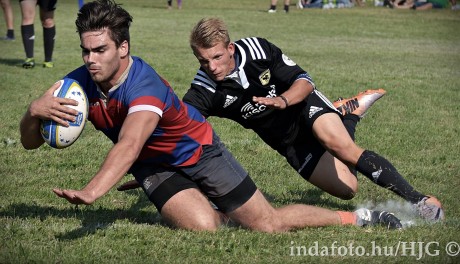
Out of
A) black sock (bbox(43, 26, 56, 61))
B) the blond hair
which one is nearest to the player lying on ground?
the blond hair

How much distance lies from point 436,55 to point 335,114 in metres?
12.7

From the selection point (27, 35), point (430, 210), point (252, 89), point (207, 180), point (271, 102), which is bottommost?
point (27, 35)

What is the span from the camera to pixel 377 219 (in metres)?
6.12

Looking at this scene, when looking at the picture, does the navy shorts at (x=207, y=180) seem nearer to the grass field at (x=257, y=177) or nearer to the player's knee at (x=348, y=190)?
the grass field at (x=257, y=177)

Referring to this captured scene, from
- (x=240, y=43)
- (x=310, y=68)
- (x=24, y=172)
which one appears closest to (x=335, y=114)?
(x=240, y=43)

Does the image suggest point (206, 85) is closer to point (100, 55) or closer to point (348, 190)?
point (100, 55)

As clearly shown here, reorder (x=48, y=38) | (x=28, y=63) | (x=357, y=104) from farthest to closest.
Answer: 1. (x=28, y=63)
2. (x=48, y=38)
3. (x=357, y=104)

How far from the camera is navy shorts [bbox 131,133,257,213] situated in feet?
19.4

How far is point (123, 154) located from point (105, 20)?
0.97 metres

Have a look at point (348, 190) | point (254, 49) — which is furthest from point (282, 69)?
point (348, 190)

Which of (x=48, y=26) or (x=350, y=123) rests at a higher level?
(x=350, y=123)

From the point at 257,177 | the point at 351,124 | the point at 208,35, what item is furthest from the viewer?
the point at 257,177

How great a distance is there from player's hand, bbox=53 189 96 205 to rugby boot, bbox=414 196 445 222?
2.88 meters

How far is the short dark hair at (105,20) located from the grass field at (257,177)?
4.67 feet
